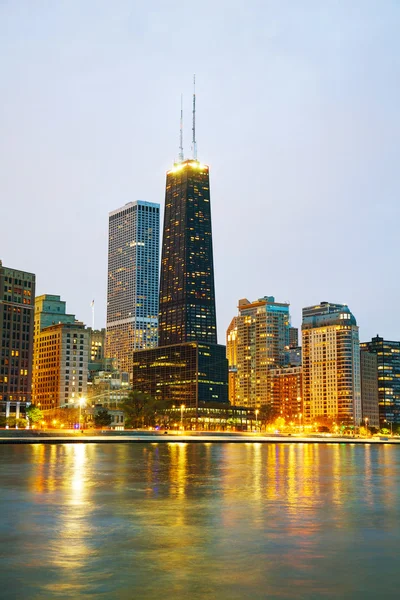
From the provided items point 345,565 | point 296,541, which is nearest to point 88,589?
point 345,565

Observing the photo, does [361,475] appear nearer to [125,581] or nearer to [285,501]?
[285,501]

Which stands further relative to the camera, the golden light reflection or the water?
the golden light reflection

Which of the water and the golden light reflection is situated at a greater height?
the water

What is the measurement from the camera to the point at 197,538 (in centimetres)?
3453

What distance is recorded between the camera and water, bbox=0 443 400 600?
25188 mm

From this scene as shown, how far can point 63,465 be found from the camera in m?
84.4

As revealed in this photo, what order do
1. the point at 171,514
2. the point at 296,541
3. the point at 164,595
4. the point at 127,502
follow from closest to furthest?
the point at 164,595 < the point at 296,541 < the point at 171,514 < the point at 127,502

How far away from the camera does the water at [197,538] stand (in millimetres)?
25188

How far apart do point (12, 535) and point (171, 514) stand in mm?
11235

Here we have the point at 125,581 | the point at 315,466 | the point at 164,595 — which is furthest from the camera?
the point at 315,466

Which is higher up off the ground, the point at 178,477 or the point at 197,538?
the point at 197,538

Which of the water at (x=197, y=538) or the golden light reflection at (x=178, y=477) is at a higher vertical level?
the water at (x=197, y=538)

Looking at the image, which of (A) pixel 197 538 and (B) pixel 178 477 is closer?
(A) pixel 197 538

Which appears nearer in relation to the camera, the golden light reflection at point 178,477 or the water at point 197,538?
the water at point 197,538
